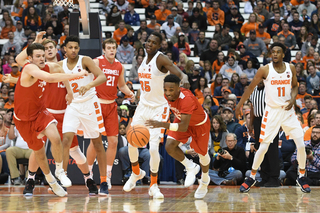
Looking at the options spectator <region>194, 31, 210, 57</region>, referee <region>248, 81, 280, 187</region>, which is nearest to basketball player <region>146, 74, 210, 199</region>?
referee <region>248, 81, 280, 187</region>

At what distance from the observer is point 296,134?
287 inches

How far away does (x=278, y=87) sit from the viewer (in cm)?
738

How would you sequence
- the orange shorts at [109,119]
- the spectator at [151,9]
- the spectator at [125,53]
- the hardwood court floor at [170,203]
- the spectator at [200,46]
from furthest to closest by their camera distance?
the spectator at [151,9] < the spectator at [200,46] < the spectator at [125,53] < the orange shorts at [109,119] < the hardwood court floor at [170,203]

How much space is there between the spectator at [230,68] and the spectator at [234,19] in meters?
3.54

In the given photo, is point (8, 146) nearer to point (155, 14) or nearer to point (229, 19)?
point (155, 14)

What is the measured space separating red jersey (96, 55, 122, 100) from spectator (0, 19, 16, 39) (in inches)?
404

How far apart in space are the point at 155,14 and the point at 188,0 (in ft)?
5.97

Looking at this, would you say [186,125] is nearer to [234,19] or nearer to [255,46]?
[255,46]

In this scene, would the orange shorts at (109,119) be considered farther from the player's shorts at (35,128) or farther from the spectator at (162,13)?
the spectator at (162,13)

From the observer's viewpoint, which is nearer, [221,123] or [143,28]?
[221,123]

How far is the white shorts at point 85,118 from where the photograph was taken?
22.3ft

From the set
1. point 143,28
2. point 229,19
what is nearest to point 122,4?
point 143,28

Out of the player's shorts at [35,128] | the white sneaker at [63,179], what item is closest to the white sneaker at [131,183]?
the white sneaker at [63,179]

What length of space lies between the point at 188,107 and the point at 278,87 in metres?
2.12
